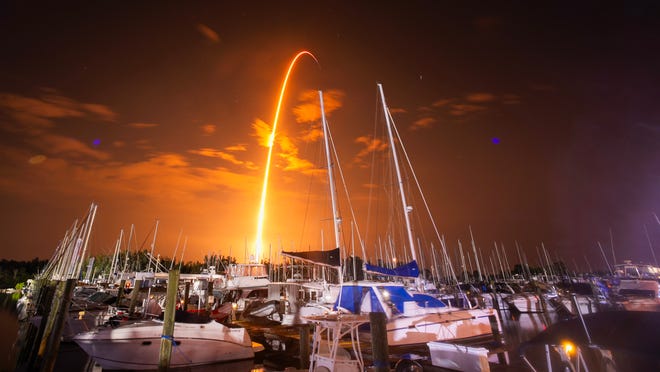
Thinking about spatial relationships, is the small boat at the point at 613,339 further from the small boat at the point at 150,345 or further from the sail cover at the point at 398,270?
the small boat at the point at 150,345

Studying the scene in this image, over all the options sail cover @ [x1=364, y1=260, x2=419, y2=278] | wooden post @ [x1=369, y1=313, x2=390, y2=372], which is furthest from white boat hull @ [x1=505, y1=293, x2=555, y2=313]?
wooden post @ [x1=369, y1=313, x2=390, y2=372]

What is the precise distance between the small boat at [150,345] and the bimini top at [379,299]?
7.15 meters

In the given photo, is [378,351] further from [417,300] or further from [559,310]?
[559,310]

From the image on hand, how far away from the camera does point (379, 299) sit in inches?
695

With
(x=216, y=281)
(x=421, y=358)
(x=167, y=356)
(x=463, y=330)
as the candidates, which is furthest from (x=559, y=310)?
(x=216, y=281)

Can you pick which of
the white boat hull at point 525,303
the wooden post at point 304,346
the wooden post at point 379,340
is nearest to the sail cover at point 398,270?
the wooden post at point 304,346

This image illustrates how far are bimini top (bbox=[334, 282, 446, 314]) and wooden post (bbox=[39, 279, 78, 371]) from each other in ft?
45.4

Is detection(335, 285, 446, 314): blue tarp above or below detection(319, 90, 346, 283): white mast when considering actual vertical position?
below

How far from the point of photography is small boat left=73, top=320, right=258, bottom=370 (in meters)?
14.4

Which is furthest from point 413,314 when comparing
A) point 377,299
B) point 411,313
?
point 377,299

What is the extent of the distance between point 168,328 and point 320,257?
848 centimetres

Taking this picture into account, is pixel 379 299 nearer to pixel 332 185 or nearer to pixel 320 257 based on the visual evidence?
pixel 320 257

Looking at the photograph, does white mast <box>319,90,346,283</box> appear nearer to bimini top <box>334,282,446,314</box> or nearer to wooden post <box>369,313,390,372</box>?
bimini top <box>334,282,446,314</box>

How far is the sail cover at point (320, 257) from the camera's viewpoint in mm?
17750
